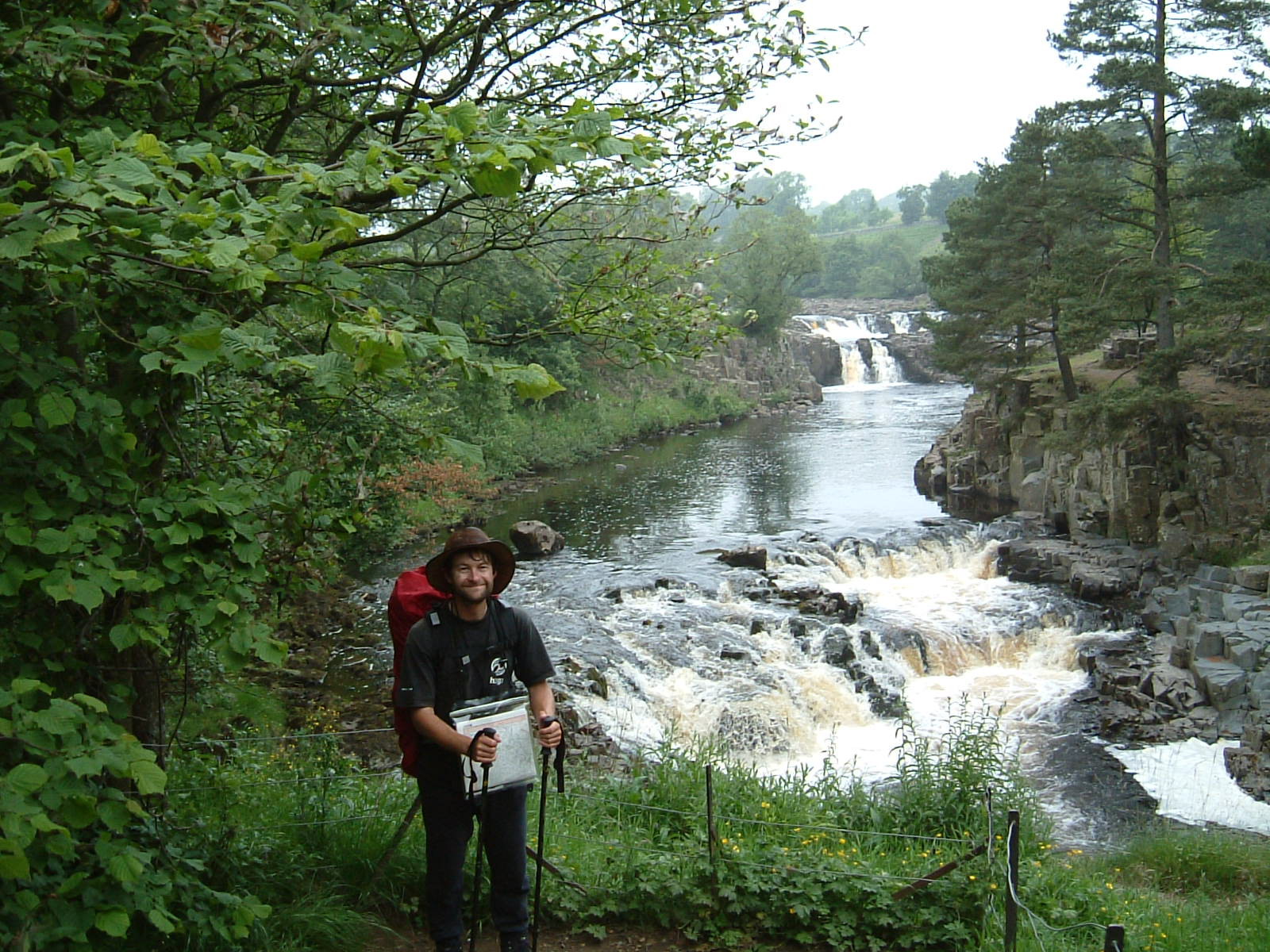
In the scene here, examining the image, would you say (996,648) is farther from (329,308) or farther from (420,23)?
(329,308)

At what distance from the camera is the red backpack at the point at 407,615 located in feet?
14.0

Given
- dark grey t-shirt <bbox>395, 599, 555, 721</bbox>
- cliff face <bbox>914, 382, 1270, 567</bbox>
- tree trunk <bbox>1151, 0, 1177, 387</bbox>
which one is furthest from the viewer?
tree trunk <bbox>1151, 0, 1177, 387</bbox>

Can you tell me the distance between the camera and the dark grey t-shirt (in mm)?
4094

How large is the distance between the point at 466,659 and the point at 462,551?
1.37ft

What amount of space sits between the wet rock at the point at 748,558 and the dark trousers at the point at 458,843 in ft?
53.9

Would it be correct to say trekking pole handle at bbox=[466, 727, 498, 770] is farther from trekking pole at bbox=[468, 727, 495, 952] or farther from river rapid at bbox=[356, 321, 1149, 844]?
river rapid at bbox=[356, 321, 1149, 844]

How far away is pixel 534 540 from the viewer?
22.5 metres

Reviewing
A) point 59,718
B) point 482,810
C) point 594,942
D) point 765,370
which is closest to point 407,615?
point 482,810

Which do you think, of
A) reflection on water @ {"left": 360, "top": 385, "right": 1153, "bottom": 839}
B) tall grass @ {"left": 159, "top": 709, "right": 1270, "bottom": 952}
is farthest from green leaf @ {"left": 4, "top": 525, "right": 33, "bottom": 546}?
reflection on water @ {"left": 360, "top": 385, "right": 1153, "bottom": 839}

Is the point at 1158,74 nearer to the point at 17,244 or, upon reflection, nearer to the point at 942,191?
the point at 17,244

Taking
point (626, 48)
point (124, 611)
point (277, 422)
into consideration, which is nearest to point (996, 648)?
point (626, 48)

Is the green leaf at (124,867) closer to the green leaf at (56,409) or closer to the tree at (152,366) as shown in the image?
the tree at (152,366)

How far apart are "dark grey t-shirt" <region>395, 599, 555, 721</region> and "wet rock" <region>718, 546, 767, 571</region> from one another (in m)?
16.4

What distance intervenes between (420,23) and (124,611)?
4026 millimetres
